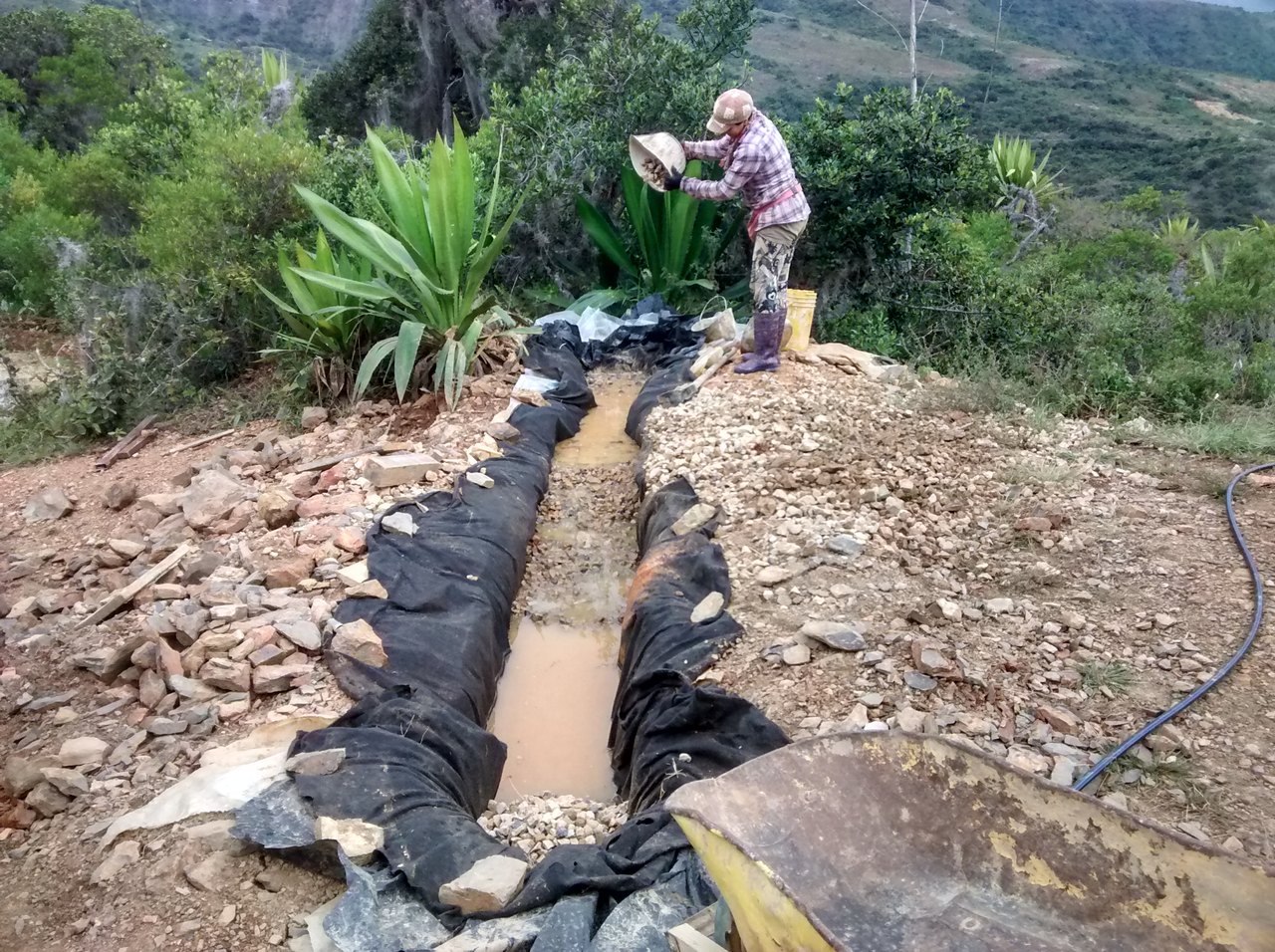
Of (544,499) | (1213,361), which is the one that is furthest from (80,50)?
(1213,361)

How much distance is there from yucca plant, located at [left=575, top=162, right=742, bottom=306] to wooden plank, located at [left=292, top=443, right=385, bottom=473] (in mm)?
2554

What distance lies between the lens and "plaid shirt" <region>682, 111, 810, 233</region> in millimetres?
4074

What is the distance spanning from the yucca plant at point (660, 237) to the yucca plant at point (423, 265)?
4.30ft

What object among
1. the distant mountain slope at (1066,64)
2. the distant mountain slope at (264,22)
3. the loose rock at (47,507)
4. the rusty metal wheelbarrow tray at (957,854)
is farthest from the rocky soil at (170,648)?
the distant mountain slope at (264,22)

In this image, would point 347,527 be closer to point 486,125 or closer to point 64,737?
point 64,737

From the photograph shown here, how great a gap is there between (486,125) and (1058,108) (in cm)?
2037

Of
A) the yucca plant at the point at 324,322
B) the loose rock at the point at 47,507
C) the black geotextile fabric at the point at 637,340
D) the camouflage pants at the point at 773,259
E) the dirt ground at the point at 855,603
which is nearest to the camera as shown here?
the dirt ground at the point at 855,603

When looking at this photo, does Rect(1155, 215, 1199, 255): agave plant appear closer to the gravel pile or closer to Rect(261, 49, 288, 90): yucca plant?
the gravel pile

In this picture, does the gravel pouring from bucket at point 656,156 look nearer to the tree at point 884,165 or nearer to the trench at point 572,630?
the tree at point 884,165

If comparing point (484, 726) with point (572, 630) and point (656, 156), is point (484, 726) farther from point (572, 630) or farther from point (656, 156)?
point (656, 156)

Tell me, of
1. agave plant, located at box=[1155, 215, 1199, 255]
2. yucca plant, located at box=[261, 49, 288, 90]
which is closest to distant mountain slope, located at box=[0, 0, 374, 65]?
yucca plant, located at box=[261, 49, 288, 90]

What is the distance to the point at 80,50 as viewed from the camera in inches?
444

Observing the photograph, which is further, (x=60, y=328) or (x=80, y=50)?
(x=80, y=50)

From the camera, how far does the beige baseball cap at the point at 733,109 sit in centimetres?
399
